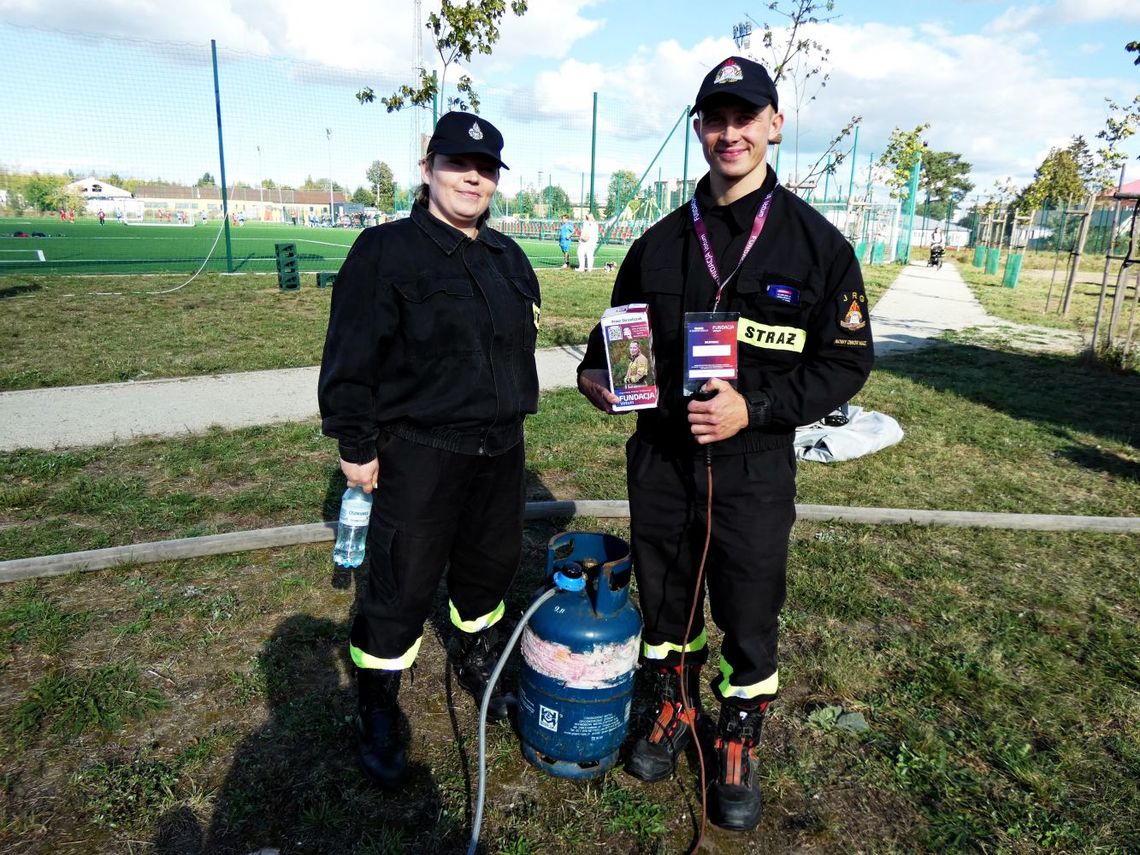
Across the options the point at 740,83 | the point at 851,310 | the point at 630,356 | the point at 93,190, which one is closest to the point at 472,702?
the point at 630,356

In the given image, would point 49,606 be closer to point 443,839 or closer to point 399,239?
point 443,839

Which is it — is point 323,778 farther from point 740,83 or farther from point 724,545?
point 740,83

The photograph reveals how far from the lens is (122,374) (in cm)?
759

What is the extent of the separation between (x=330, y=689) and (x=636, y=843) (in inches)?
55.3

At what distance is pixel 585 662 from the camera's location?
7.84 ft

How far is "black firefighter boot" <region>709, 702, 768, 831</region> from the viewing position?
2367 mm

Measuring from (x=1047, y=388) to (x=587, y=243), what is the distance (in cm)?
1432

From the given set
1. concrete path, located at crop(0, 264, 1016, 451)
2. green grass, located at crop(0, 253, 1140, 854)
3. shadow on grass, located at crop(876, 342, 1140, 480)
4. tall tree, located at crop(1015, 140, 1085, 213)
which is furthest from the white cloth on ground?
tall tree, located at crop(1015, 140, 1085, 213)

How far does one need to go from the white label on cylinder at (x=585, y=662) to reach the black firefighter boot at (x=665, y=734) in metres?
0.34

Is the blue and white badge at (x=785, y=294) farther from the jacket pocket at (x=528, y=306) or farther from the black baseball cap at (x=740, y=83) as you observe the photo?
the jacket pocket at (x=528, y=306)

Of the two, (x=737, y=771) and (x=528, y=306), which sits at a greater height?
(x=528, y=306)

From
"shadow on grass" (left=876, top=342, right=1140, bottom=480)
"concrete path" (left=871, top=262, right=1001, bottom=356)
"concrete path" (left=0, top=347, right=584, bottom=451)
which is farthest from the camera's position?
"concrete path" (left=871, top=262, right=1001, bottom=356)

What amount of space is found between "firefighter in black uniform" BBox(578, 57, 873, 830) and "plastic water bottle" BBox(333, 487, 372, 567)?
93 cm

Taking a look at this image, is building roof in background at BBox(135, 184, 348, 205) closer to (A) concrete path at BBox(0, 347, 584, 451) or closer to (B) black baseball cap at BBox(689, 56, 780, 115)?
(A) concrete path at BBox(0, 347, 584, 451)
